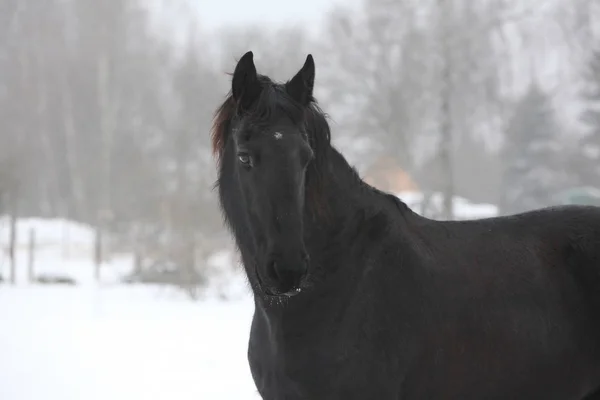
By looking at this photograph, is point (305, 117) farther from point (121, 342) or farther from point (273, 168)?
point (121, 342)

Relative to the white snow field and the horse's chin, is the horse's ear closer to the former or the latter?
the horse's chin

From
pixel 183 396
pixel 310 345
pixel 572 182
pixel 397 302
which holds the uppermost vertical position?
pixel 572 182

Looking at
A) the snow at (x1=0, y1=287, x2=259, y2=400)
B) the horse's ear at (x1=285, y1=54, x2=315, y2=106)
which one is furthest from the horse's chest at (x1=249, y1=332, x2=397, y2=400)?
the snow at (x1=0, y1=287, x2=259, y2=400)

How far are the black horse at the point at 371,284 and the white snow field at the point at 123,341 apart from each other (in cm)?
310

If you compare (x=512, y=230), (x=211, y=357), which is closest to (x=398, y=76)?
(x=211, y=357)

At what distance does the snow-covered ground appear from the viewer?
514cm

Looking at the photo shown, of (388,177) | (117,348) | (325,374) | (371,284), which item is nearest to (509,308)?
(371,284)

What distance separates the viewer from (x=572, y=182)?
66.3ft

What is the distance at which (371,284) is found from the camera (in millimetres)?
2285

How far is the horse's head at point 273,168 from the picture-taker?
78.3 inches

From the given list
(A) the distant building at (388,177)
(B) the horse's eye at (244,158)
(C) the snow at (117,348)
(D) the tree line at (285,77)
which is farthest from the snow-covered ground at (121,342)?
(D) the tree line at (285,77)

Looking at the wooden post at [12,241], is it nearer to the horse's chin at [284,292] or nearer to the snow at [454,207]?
the snow at [454,207]

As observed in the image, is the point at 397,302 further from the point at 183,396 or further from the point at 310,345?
the point at 183,396

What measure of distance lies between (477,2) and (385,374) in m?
15.8
